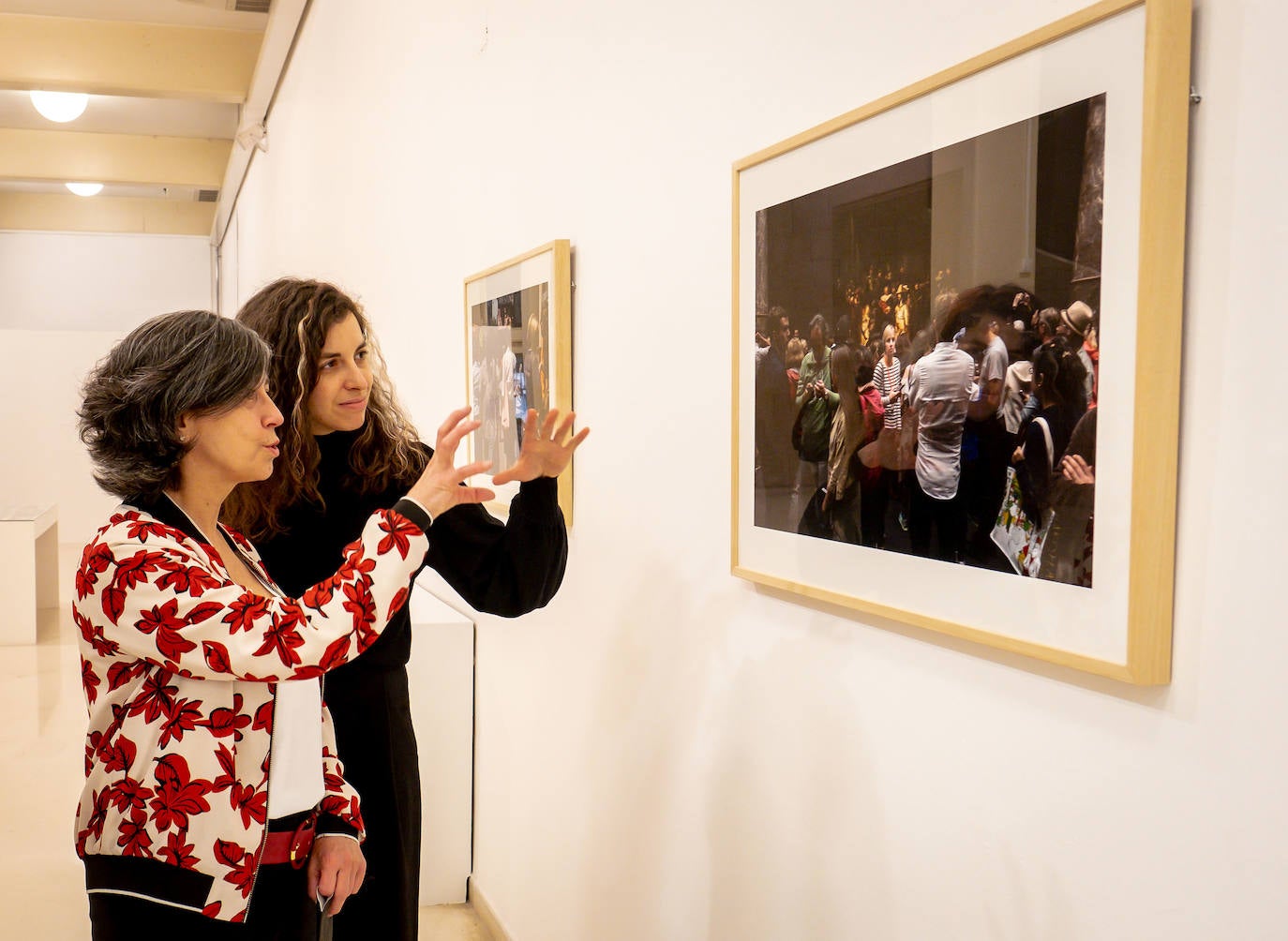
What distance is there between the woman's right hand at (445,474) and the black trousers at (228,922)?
0.58 meters

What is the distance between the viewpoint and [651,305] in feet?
6.69

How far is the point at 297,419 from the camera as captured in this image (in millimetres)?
1825

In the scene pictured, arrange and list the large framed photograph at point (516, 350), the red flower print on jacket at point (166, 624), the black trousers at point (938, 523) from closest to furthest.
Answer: the black trousers at point (938, 523) < the red flower print on jacket at point (166, 624) < the large framed photograph at point (516, 350)

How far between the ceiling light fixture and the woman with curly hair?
6854 mm

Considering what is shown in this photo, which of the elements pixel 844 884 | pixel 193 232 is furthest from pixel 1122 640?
pixel 193 232

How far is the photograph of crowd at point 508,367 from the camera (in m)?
2.53

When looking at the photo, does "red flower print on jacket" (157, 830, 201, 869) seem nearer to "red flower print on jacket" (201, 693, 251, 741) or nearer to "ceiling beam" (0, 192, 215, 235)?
"red flower print on jacket" (201, 693, 251, 741)

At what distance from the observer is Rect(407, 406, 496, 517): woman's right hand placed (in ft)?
5.09

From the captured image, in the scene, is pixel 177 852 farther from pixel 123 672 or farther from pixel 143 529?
pixel 143 529

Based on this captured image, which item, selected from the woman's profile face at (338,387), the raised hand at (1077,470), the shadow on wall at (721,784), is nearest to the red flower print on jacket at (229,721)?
the woman's profile face at (338,387)

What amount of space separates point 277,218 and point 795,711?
22.2 feet

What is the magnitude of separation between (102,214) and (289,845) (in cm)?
1389

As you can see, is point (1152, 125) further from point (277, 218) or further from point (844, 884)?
point (277, 218)

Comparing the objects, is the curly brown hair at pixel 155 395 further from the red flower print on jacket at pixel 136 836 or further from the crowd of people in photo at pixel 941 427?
the crowd of people in photo at pixel 941 427
